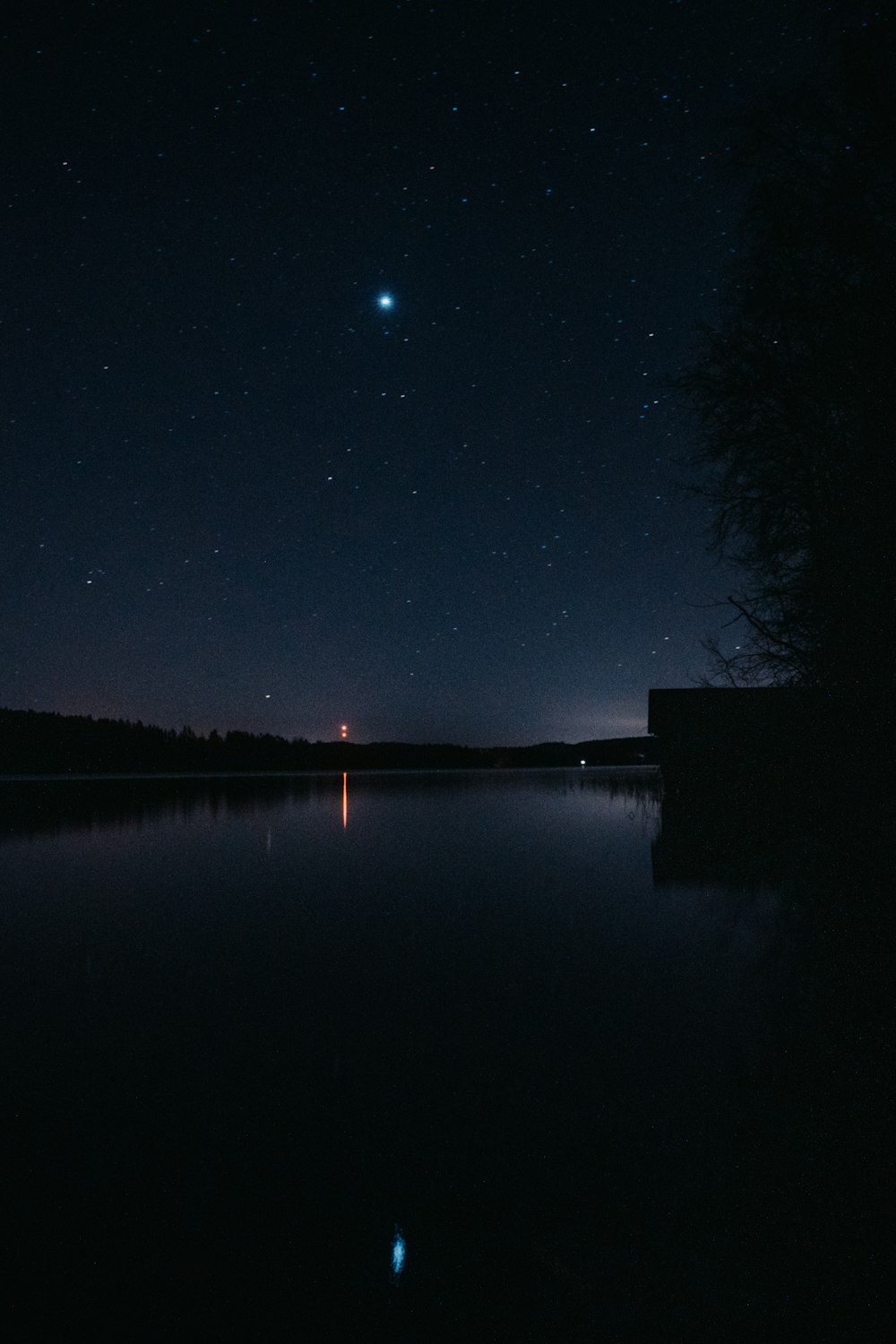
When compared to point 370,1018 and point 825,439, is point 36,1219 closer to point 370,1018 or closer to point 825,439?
point 370,1018

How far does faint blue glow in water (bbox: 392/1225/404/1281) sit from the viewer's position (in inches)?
106

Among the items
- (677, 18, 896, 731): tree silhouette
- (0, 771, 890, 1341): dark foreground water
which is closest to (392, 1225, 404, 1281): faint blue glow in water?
(0, 771, 890, 1341): dark foreground water

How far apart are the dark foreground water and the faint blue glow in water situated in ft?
0.08

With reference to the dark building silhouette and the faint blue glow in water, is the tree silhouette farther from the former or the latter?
the faint blue glow in water

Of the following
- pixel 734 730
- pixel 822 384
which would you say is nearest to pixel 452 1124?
pixel 822 384

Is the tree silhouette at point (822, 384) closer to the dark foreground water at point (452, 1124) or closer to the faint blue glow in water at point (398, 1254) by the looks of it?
the dark foreground water at point (452, 1124)

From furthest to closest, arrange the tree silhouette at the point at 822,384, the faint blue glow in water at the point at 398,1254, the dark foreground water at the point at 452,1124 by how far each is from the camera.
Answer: the tree silhouette at the point at 822,384 → the faint blue glow in water at the point at 398,1254 → the dark foreground water at the point at 452,1124

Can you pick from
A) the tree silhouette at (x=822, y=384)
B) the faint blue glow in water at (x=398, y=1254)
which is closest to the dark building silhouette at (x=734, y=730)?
the tree silhouette at (x=822, y=384)

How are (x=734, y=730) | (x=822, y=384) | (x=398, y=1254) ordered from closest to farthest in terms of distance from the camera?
(x=398, y=1254), (x=822, y=384), (x=734, y=730)

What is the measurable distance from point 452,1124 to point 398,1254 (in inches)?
39.7

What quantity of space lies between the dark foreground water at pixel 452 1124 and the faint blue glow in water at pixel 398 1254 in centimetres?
2

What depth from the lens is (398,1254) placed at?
2.77 metres

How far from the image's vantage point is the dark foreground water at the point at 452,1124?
2566 mm

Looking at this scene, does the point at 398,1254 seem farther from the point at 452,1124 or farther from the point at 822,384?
the point at 822,384
